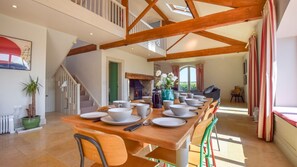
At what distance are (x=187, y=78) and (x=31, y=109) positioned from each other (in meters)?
9.01

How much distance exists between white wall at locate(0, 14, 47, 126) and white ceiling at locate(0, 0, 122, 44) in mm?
195

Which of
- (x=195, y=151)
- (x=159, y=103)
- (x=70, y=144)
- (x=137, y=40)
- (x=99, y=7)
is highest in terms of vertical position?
(x=99, y=7)

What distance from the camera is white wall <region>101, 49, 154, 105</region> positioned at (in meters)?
5.39

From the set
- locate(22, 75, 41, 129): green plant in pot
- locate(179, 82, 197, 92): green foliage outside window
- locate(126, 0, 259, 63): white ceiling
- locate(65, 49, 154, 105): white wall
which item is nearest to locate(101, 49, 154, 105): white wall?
locate(65, 49, 154, 105): white wall

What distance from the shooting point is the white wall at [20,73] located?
3.08 m

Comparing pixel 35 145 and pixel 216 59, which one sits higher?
pixel 216 59

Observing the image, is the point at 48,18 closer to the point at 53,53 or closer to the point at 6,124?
the point at 53,53

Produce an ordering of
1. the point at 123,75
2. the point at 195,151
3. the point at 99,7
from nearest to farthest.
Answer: the point at 195,151 → the point at 99,7 → the point at 123,75

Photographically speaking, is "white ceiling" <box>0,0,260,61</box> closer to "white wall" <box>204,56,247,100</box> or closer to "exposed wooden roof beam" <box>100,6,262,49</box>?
"exposed wooden roof beam" <box>100,6,262,49</box>

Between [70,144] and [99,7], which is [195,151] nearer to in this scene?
[70,144]

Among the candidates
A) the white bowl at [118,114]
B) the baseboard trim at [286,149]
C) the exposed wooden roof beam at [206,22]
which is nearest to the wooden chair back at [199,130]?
the white bowl at [118,114]

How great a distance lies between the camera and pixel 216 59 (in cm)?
927

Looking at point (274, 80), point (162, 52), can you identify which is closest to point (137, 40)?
point (162, 52)

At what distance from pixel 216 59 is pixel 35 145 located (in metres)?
9.66
